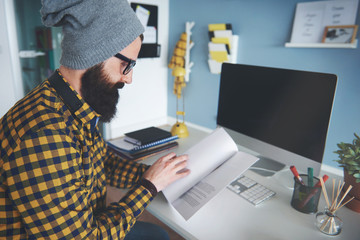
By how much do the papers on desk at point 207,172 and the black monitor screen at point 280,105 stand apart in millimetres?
179

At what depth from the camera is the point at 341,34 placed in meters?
1.50

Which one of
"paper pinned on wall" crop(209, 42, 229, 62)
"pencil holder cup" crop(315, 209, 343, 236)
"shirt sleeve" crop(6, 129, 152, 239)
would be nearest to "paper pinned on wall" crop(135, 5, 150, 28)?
"paper pinned on wall" crop(209, 42, 229, 62)

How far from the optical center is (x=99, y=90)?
2.60 feet

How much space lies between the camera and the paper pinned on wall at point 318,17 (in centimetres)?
147

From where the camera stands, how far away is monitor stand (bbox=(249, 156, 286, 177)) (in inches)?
43.9

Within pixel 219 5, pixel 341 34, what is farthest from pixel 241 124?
pixel 219 5

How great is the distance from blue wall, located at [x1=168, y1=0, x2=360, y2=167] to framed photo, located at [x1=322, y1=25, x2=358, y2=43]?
0.22ft

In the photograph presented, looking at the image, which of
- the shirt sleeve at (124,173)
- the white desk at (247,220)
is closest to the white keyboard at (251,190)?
the white desk at (247,220)

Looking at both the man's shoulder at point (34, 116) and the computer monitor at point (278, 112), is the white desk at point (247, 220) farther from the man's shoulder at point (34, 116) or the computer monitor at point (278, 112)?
the man's shoulder at point (34, 116)

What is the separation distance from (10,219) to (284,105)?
985 mm

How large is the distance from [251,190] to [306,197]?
0.65 ft

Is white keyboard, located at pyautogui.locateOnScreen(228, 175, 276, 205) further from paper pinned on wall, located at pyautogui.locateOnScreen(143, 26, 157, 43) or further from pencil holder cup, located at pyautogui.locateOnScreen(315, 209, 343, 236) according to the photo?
paper pinned on wall, located at pyautogui.locateOnScreen(143, 26, 157, 43)

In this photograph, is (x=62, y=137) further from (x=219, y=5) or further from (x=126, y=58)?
(x=219, y=5)

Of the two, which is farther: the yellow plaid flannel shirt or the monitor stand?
the monitor stand
